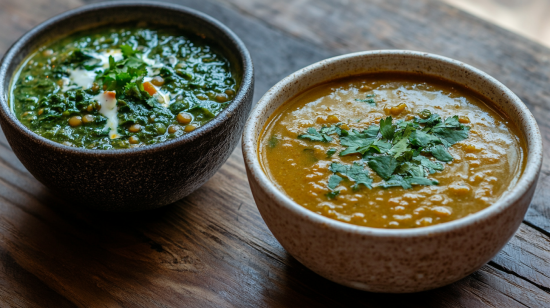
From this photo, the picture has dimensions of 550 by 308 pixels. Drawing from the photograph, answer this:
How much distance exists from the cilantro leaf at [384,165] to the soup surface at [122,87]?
64 cm

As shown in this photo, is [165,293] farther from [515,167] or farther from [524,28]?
[524,28]

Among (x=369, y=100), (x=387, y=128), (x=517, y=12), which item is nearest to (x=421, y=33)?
(x=369, y=100)

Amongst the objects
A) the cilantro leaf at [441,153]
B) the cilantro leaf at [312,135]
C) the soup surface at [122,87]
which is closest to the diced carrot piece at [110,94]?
the soup surface at [122,87]

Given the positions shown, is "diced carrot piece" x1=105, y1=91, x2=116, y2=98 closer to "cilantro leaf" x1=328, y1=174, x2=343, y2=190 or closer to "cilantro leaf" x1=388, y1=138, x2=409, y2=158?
"cilantro leaf" x1=328, y1=174, x2=343, y2=190

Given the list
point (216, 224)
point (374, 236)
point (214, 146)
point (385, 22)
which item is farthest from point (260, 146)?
point (385, 22)

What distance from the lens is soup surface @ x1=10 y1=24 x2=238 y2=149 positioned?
177 cm

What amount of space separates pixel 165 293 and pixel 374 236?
746 mm

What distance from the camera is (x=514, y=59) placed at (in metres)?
2.53

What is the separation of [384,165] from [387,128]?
16cm

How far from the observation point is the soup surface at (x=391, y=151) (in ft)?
4.58

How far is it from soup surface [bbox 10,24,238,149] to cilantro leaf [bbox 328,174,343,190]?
1.83 ft

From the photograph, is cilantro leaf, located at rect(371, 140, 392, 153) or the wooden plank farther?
the wooden plank

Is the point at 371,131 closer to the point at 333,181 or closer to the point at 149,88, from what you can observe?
the point at 333,181

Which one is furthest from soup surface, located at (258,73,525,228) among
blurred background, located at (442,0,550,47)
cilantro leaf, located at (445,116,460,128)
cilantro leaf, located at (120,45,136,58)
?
blurred background, located at (442,0,550,47)
